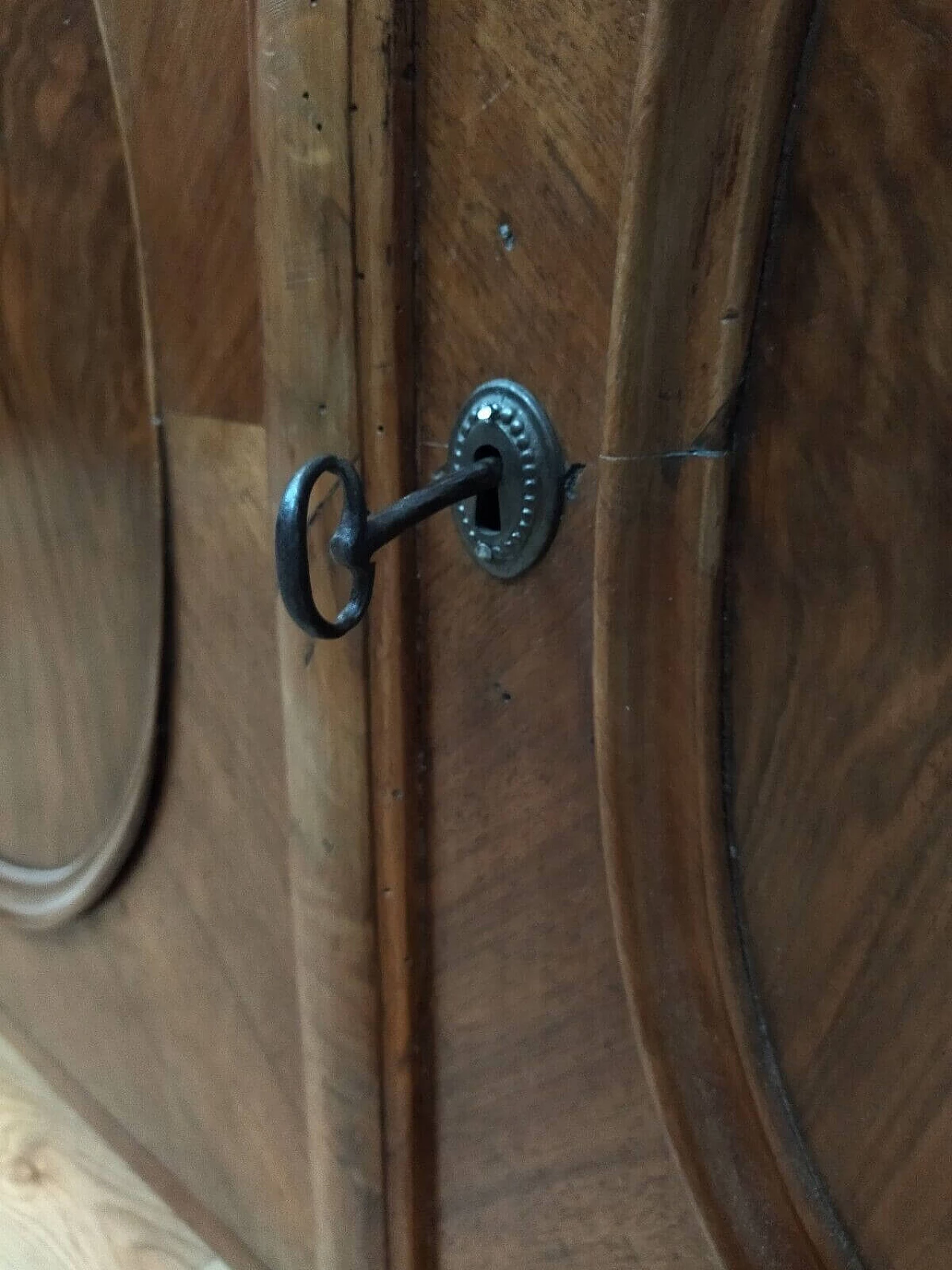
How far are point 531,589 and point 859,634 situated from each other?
106mm

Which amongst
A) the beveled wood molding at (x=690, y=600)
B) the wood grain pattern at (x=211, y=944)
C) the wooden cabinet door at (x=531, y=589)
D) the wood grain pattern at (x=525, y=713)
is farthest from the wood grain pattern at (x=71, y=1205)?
the beveled wood molding at (x=690, y=600)

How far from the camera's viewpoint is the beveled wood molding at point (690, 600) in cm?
27

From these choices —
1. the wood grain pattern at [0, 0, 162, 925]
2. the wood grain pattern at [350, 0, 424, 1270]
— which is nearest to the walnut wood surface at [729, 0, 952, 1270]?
the wood grain pattern at [350, 0, 424, 1270]

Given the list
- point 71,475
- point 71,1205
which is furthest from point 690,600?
point 71,1205

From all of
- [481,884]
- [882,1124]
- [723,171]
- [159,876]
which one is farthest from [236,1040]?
[723,171]

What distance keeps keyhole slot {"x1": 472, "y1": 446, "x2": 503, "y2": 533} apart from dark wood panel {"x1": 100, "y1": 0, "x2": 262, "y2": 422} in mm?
113

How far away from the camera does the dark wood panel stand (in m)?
0.39

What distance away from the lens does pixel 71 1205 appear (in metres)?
0.69

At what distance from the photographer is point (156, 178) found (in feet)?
1.40

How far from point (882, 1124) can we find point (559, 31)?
31 cm

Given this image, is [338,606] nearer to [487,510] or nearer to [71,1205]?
[487,510]

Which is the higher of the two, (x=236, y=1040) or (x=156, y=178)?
(x=156, y=178)

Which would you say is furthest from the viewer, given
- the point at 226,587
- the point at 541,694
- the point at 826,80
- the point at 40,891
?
the point at 40,891

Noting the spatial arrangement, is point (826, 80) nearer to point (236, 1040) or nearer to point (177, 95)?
point (177, 95)
